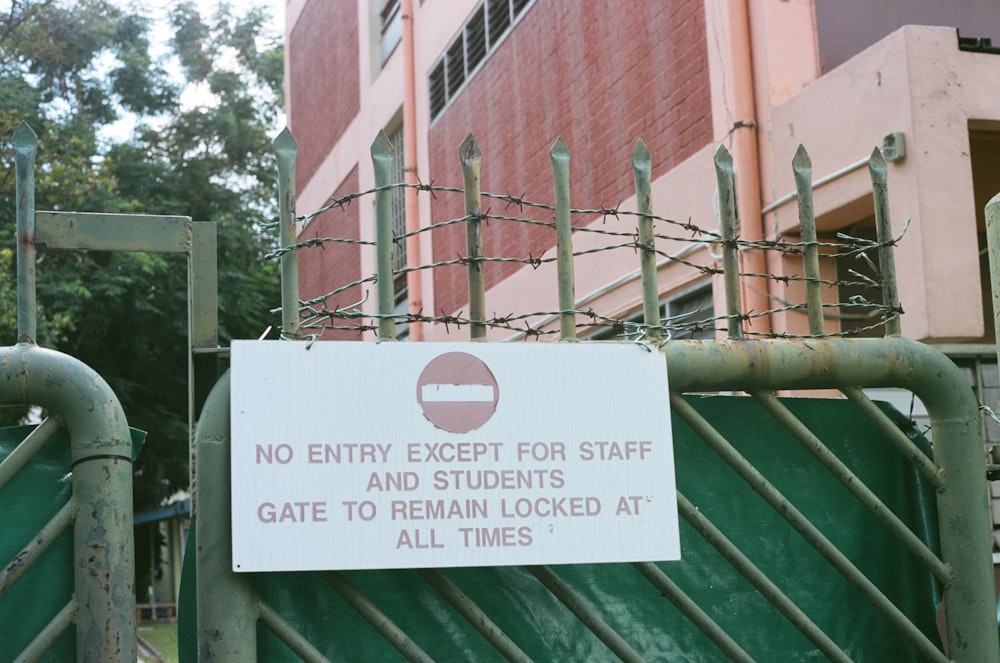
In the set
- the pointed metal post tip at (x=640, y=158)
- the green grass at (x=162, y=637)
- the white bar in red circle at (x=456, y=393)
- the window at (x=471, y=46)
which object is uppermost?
the window at (x=471, y=46)

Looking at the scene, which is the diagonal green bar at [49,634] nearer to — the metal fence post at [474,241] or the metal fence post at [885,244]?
the metal fence post at [474,241]

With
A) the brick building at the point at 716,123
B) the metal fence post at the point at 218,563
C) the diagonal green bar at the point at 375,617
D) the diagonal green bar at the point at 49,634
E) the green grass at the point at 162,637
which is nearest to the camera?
the diagonal green bar at the point at 49,634

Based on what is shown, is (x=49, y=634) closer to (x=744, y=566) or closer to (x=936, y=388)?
(x=744, y=566)

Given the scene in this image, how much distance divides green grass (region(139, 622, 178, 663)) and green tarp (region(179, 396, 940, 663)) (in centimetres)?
1617

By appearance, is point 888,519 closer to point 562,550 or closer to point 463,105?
point 562,550

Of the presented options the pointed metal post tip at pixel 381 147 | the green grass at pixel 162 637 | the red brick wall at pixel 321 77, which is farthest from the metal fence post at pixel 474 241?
the green grass at pixel 162 637

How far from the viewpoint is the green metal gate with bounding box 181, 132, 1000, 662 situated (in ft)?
12.9

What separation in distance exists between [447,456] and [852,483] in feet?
4.83

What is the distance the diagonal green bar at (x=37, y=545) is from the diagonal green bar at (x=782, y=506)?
6.51ft

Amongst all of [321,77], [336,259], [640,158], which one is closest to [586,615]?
[640,158]

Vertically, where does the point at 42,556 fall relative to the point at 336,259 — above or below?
below

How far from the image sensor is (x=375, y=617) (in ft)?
12.6

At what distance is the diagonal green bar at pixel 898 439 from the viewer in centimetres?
446

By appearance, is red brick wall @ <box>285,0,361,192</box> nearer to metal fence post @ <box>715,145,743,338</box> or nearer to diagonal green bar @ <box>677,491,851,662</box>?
metal fence post @ <box>715,145,743,338</box>
